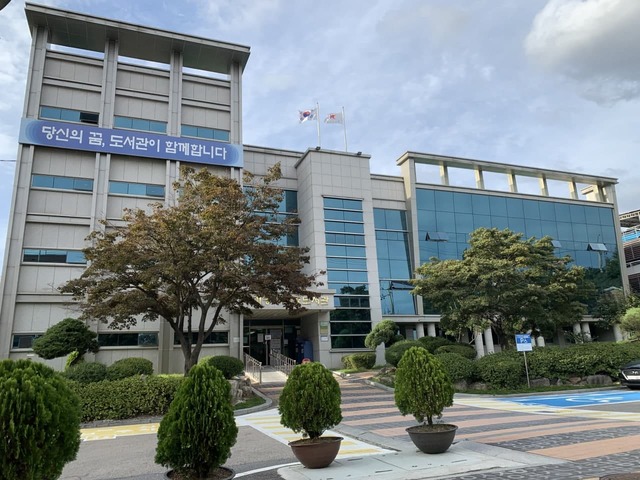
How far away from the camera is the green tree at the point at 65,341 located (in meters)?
19.8

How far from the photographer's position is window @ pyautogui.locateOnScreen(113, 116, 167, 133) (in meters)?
27.8

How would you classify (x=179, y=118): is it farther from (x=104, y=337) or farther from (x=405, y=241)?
(x=405, y=241)

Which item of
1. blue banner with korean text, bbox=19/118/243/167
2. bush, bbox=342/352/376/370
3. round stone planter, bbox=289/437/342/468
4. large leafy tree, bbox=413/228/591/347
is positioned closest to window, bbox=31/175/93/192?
blue banner with korean text, bbox=19/118/243/167

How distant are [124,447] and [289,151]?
87.1ft

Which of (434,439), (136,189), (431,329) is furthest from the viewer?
(431,329)

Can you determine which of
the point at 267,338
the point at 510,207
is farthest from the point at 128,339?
the point at 510,207

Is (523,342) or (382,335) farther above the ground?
(382,335)

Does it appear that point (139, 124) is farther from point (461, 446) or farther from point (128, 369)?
point (461, 446)

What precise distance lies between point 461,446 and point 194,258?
36.8 ft

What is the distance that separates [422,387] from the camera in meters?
8.30

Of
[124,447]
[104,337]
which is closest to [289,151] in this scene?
[104,337]

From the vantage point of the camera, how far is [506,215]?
129ft

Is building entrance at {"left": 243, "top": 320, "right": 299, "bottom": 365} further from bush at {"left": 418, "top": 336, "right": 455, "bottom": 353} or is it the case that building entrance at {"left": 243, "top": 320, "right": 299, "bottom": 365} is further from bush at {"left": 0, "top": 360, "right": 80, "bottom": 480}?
bush at {"left": 0, "top": 360, "right": 80, "bottom": 480}

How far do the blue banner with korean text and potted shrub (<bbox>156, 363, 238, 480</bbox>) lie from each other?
2362cm
